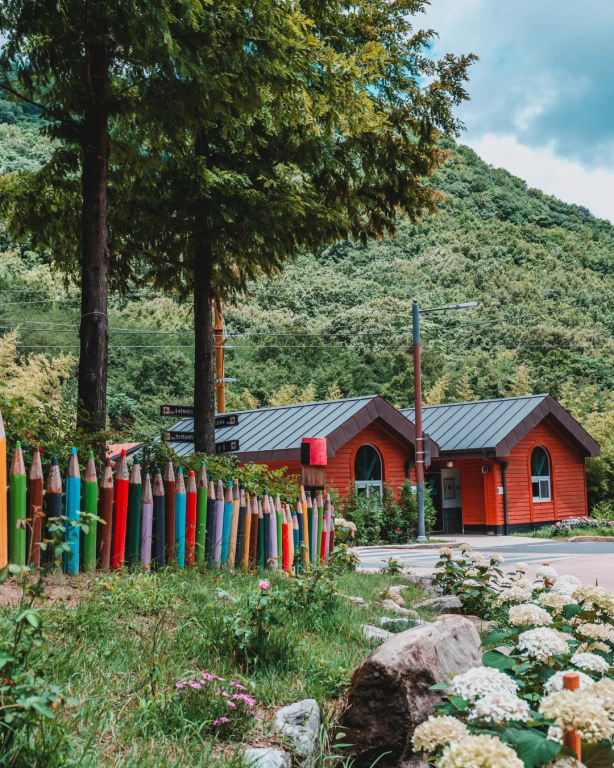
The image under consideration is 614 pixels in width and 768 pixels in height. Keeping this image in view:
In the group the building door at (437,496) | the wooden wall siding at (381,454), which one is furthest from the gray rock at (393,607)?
the building door at (437,496)

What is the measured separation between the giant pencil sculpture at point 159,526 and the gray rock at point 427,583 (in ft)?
13.8

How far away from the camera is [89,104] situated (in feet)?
29.4

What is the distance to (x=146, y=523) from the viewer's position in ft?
22.8

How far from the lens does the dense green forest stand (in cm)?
4884

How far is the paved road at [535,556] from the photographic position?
1377 centimetres

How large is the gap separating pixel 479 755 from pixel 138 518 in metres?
5.44

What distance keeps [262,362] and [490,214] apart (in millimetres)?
47423

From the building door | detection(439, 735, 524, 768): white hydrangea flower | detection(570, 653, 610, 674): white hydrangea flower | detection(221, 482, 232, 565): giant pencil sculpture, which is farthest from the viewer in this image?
the building door

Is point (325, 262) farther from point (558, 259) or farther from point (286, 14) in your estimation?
point (286, 14)

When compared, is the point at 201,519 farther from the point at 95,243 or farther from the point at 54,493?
the point at 95,243

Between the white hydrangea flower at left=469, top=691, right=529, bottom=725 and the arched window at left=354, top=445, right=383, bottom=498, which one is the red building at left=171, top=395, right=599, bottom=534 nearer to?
the arched window at left=354, top=445, right=383, bottom=498

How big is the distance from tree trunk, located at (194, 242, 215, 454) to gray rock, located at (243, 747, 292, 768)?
8527mm

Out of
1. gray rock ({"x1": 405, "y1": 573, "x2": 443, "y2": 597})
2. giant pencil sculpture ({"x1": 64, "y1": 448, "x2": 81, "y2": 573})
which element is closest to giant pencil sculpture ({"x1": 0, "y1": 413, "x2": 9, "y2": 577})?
giant pencil sculpture ({"x1": 64, "y1": 448, "x2": 81, "y2": 573})

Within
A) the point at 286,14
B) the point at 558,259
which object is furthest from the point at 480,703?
the point at 558,259
